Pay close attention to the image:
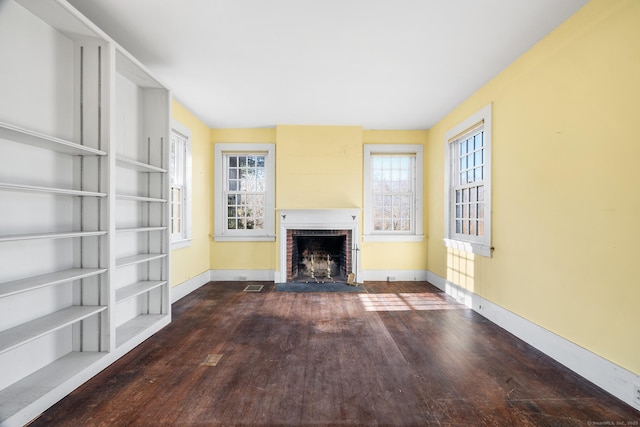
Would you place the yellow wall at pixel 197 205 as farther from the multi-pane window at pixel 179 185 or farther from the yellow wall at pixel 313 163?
the yellow wall at pixel 313 163

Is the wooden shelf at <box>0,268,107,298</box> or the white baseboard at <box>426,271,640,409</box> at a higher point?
the wooden shelf at <box>0,268,107,298</box>

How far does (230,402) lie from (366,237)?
3934 mm

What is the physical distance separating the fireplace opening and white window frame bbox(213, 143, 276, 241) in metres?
0.60

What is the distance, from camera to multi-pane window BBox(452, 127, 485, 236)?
3.90m

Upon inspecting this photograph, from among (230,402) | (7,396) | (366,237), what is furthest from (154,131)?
(366,237)

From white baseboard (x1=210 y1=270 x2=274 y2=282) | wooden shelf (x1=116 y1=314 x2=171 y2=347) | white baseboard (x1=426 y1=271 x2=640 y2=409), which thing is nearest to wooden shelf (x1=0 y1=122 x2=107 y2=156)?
wooden shelf (x1=116 y1=314 x2=171 y2=347)

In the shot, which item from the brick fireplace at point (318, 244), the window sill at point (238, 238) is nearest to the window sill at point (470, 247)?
the brick fireplace at point (318, 244)

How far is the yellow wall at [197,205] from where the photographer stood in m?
4.38

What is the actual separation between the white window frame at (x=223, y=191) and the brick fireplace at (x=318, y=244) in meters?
0.36

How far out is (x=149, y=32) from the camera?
262 centimetres

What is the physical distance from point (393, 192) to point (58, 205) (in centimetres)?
492

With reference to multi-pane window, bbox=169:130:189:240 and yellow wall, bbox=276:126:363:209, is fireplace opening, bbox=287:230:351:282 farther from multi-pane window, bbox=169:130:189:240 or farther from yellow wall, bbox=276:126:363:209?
multi-pane window, bbox=169:130:189:240

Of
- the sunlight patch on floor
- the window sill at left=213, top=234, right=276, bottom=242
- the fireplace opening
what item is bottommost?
the sunlight patch on floor

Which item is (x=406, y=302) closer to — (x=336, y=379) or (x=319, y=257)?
(x=319, y=257)
